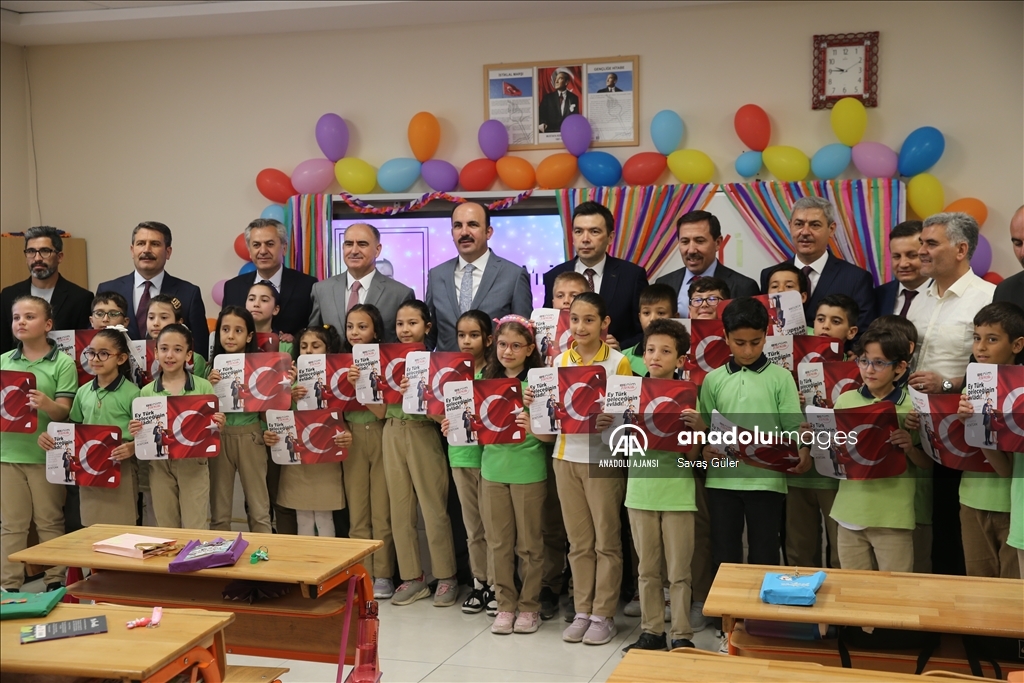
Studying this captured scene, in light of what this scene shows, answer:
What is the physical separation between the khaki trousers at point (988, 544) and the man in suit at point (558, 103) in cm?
451

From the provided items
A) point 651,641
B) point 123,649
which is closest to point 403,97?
point 651,641

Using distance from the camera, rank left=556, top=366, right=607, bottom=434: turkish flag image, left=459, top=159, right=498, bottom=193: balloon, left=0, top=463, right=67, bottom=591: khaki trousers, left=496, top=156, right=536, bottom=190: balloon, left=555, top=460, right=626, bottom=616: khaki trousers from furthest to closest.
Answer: left=459, top=159, right=498, bottom=193: balloon < left=496, top=156, right=536, bottom=190: balloon < left=0, top=463, right=67, bottom=591: khaki trousers < left=555, top=460, right=626, bottom=616: khaki trousers < left=556, top=366, right=607, bottom=434: turkish flag image

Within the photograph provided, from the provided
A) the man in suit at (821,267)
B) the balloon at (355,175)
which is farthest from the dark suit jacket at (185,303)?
the man in suit at (821,267)

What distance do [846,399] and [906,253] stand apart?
34.4 inches

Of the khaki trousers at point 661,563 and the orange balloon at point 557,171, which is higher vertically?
the orange balloon at point 557,171

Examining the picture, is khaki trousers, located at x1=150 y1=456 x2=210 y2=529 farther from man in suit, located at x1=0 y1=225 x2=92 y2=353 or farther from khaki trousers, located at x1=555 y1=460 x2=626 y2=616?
khaki trousers, located at x1=555 y1=460 x2=626 y2=616

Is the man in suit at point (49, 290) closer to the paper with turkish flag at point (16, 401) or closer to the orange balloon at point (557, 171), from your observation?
the paper with turkish flag at point (16, 401)

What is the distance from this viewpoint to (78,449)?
15.1 feet

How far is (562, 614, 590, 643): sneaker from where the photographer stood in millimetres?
4344

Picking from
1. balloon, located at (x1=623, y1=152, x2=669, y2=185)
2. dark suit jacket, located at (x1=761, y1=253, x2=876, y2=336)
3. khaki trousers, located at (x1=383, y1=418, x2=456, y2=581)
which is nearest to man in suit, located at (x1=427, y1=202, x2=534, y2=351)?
khaki trousers, located at (x1=383, y1=418, x2=456, y2=581)

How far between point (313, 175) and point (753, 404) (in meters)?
4.71

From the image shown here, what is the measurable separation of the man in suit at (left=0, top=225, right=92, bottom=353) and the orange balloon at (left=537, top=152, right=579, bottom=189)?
3.31 metres

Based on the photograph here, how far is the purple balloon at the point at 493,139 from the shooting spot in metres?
7.24

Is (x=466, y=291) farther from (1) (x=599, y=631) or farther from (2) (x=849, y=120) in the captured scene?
(2) (x=849, y=120)
